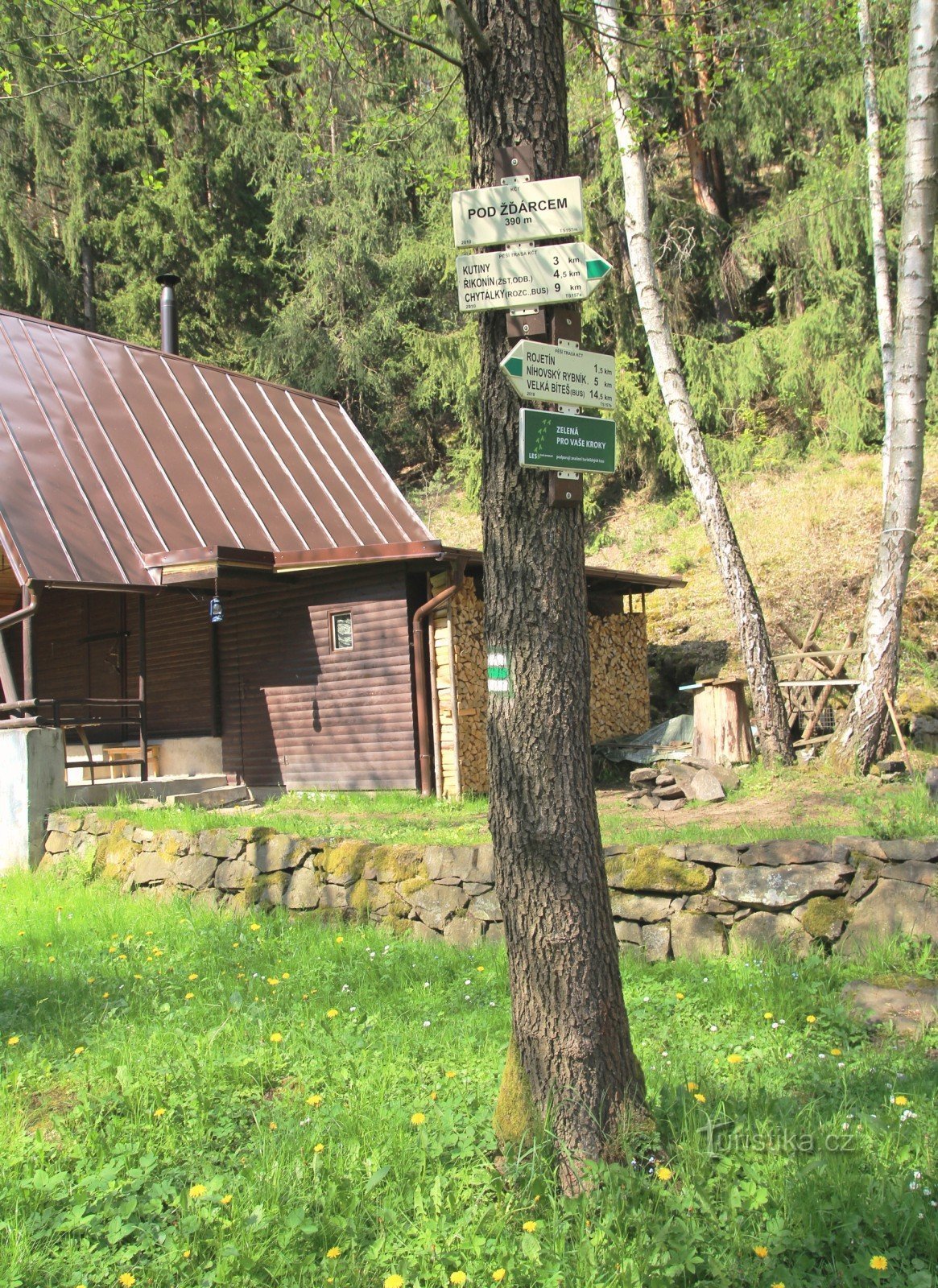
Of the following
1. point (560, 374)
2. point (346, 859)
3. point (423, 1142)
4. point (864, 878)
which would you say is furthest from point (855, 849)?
point (346, 859)

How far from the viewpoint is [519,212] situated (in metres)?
3.41

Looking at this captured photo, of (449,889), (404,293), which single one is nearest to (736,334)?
(404,293)

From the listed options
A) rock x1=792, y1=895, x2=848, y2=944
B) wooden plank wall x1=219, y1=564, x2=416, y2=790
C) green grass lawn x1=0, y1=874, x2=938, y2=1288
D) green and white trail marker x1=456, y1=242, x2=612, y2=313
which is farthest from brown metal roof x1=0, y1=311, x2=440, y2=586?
green and white trail marker x1=456, y1=242, x2=612, y2=313

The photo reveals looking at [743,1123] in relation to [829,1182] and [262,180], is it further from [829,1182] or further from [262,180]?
[262,180]

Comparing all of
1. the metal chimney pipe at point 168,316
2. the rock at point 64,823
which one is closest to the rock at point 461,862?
the rock at point 64,823

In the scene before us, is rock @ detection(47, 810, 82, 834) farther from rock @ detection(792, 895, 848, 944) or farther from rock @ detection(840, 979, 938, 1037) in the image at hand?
rock @ detection(840, 979, 938, 1037)

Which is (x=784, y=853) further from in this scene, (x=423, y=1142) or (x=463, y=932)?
(x=423, y=1142)

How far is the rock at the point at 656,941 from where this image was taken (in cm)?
581

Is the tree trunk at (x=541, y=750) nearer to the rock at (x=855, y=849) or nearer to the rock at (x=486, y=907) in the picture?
the rock at (x=855, y=849)

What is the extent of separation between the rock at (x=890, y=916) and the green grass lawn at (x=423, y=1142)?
0.17 metres

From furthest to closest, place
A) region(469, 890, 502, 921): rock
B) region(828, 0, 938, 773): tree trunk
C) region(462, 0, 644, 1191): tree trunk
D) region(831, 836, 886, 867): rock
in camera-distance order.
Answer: region(828, 0, 938, 773): tree trunk, region(469, 890, 502, 921): rock, region(831, 836, 886, 867): rock, region(462, 0, 644, 1191): tree trunk

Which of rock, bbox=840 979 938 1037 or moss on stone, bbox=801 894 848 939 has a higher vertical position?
moss on stone, bbox=801 894 848 939

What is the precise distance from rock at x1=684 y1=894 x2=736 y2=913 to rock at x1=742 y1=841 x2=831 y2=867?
0.26 metres

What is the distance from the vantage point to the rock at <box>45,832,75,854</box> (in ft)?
32.1
